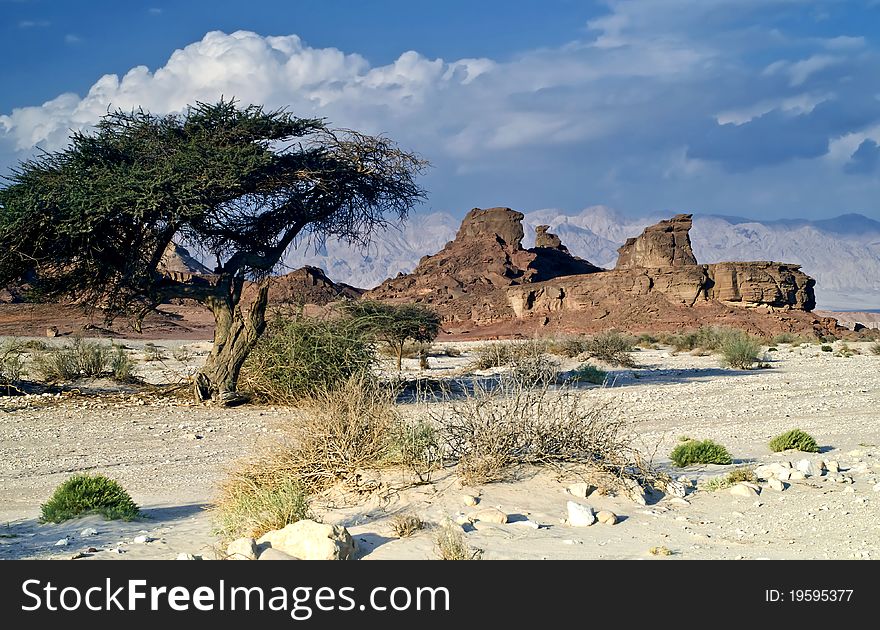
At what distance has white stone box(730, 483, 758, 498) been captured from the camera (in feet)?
27.2

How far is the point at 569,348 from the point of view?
128ft

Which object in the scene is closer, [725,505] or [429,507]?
[429,507]

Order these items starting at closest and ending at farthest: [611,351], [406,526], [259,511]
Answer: [406,526], [259,511], [611,351]

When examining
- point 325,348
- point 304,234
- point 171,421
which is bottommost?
point 171,421

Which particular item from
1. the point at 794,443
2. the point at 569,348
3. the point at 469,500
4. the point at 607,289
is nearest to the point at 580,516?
the point at 469,500

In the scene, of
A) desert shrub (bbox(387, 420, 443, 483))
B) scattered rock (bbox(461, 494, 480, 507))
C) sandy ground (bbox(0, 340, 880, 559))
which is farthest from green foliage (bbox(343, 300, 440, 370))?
scattered rock (bbox(461, 494, 480, 507))

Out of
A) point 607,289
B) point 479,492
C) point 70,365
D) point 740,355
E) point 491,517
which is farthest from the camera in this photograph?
point 607,289

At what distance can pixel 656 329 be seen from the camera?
7088 centimetres

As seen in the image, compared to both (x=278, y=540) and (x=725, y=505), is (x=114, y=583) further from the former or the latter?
(x=725, y=505)

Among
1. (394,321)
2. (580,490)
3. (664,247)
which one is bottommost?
(580,490)

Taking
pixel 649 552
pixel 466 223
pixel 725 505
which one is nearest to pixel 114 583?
pixel 649 552

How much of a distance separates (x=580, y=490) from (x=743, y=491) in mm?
1724

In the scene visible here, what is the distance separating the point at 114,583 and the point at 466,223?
102m

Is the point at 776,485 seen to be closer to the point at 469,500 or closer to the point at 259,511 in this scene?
the point at 469,500
